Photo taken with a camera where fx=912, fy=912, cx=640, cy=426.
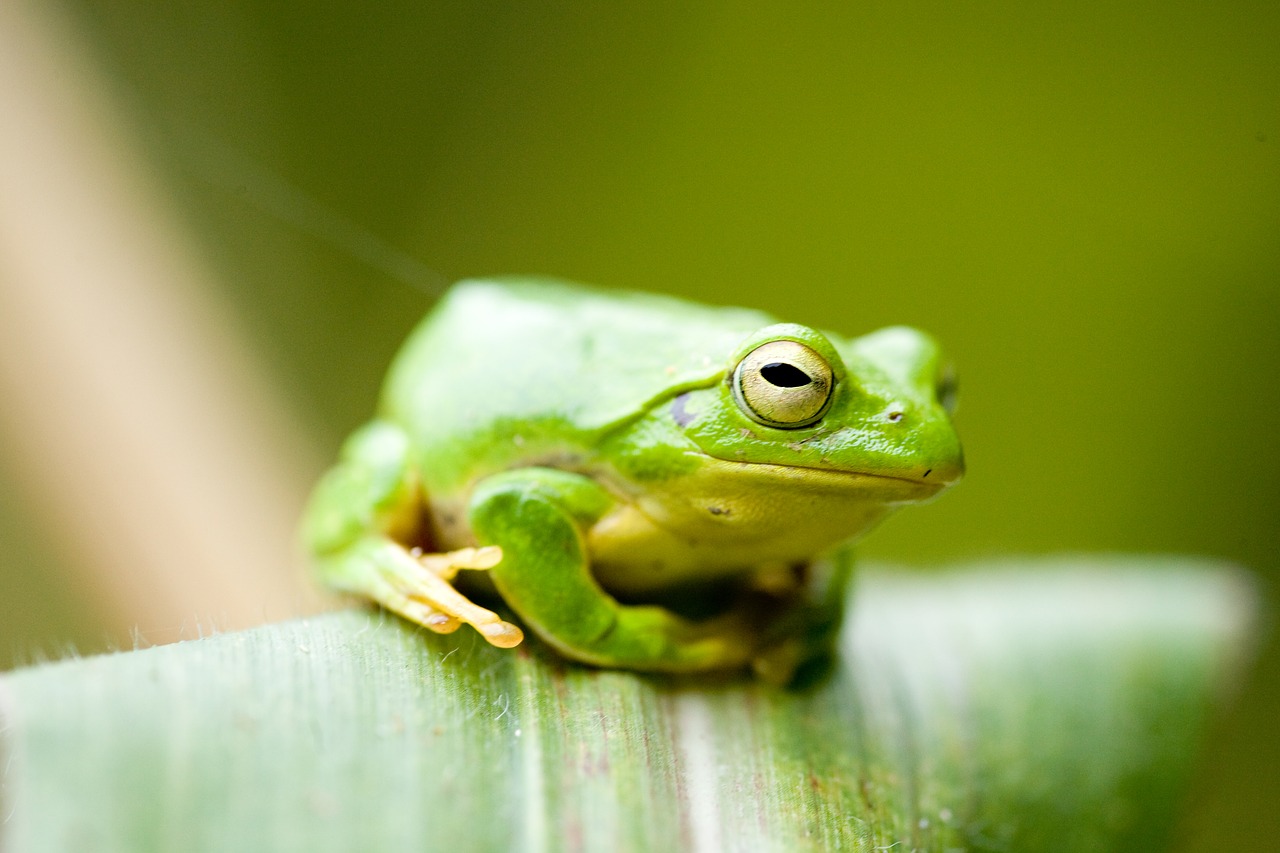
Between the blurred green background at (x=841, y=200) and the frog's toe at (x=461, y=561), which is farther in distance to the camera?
the blurred green background at (x=841, y=200)

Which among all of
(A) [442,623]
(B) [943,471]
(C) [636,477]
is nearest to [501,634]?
(A) [442,623]

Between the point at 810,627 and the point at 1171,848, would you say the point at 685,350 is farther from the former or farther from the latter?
the point at 1171,848

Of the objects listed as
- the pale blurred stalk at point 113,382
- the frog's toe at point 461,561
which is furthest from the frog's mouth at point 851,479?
the pale blurred stalk at point 113,382

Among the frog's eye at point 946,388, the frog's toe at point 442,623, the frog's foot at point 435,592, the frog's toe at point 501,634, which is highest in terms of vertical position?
the frog's eye at point 946,388

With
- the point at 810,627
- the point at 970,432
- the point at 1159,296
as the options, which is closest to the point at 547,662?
the point at 810,627

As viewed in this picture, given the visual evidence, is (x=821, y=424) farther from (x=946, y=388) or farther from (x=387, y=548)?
(x=387, y=548)

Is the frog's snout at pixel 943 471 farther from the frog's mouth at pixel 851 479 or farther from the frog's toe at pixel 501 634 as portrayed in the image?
the frog's toe at pixel 501 634

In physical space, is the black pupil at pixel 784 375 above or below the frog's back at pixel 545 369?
below
